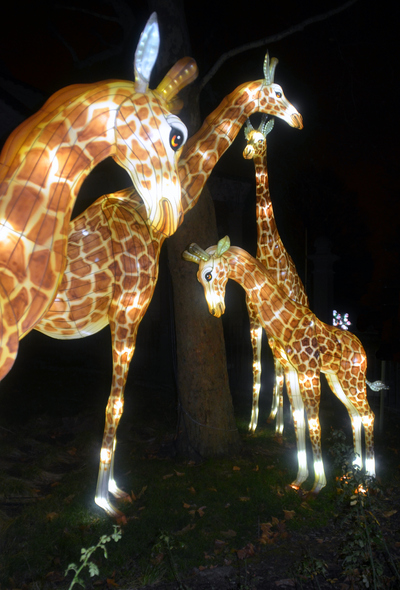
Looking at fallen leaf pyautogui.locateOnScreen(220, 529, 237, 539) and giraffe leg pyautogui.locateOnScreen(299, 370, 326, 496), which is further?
giraffe leg pyautogui.locateOnScreen(299, 370, 326, 496)

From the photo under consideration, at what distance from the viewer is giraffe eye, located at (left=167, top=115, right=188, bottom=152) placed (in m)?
2.22

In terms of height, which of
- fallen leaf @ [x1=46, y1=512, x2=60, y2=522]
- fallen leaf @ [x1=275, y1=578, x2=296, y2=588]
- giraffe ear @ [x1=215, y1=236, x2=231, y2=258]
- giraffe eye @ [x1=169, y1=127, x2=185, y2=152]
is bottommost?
fallen leaf @ [x1=275, y1=578, x2=296, y2=588]

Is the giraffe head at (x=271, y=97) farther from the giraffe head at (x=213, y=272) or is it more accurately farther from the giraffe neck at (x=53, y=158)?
the giraffe neck at (x=53, y=158)

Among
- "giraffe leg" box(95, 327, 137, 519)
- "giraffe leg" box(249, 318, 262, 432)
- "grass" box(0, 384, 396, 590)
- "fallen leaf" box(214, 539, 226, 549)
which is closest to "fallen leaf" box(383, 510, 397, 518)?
"grass" box(0, 384, 396, 590)

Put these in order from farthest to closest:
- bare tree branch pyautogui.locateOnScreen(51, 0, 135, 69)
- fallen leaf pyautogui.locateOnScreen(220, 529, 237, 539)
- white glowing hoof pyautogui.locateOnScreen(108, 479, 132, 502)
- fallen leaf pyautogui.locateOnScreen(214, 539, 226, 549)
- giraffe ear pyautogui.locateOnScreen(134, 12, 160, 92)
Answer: bare tree branch pyautogui.locateOnScreen(51, 0, 135, 69), white glowing hoof pyautogui.locateOnScreen(108, 479, 132, 502), fallen leaf pyautogui.locateOnScreen(220, 529, 237, 539), fallen leaf pyautogui.locateOnScreen(214, 539, 226, 549), giraffe ear pyautogui.locateOnScreen(134, 12, 160, 92)

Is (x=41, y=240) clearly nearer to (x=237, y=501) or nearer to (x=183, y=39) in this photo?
(x=237, y=501)

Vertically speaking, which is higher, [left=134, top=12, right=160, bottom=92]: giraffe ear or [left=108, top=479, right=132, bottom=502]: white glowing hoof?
[left=134, top=12, right=160, bottom=92]: giraffe ear

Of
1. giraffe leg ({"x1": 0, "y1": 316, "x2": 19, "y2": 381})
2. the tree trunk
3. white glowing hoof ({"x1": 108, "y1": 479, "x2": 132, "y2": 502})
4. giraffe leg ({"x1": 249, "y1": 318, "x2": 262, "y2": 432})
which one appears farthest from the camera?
giraffe leg ({"x1": 249, "y1": 318, "x2": 262, "y2": 432})

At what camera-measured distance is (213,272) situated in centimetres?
362

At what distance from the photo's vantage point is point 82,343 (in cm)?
1072

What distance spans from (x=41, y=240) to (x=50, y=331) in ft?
4.40

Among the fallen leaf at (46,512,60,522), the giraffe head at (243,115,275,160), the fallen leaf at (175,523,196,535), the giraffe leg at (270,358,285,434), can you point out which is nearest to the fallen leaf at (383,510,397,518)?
the fallen leaf at (175,523,196,535)

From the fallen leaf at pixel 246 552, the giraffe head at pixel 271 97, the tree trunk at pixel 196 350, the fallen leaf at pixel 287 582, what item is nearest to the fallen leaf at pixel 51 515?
the fallen leaf at pixel 246 552

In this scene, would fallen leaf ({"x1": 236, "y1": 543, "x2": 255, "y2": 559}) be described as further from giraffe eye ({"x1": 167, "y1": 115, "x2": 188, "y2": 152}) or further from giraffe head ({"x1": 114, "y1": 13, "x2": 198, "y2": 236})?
giraffe eye ({"x1": 167, "y1": 115, "x2": 188, "y2": 152})
